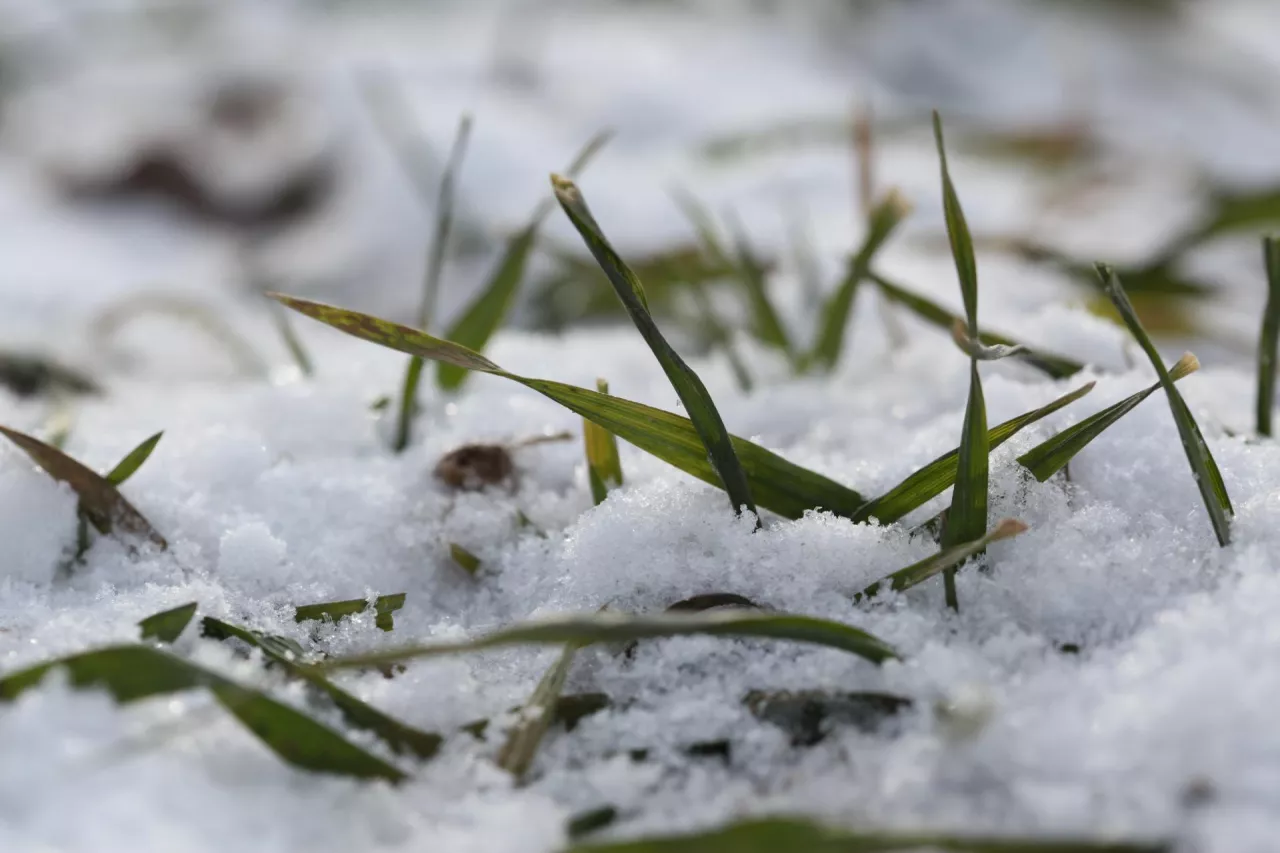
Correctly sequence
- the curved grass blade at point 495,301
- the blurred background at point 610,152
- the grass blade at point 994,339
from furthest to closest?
the blurred background at point 610,152 → the curved grass blade at point 495,301 → the grass blade at point 994,339

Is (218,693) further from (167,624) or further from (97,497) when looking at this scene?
(97,497)

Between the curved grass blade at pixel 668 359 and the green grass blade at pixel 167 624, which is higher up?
the curved grass blade at pixel 668 359

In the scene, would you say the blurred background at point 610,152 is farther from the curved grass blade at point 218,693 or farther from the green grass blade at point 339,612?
the curved grass blade at point 218,693

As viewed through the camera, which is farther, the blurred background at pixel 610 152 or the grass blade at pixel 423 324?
the blurred background at pixel 610 152

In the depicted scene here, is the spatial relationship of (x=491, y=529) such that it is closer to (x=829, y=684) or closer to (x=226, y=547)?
(x=226, y=547)

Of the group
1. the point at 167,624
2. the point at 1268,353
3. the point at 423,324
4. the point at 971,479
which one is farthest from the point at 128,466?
the point at 1268,353

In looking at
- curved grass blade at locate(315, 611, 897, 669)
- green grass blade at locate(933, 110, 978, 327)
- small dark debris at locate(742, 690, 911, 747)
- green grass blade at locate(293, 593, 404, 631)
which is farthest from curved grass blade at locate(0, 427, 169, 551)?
green grass blade at locate(933, 110, 978, 327)

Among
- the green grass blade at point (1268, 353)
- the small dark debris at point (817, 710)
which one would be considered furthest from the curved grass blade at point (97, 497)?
the green grass blade at point (1268, 353)
